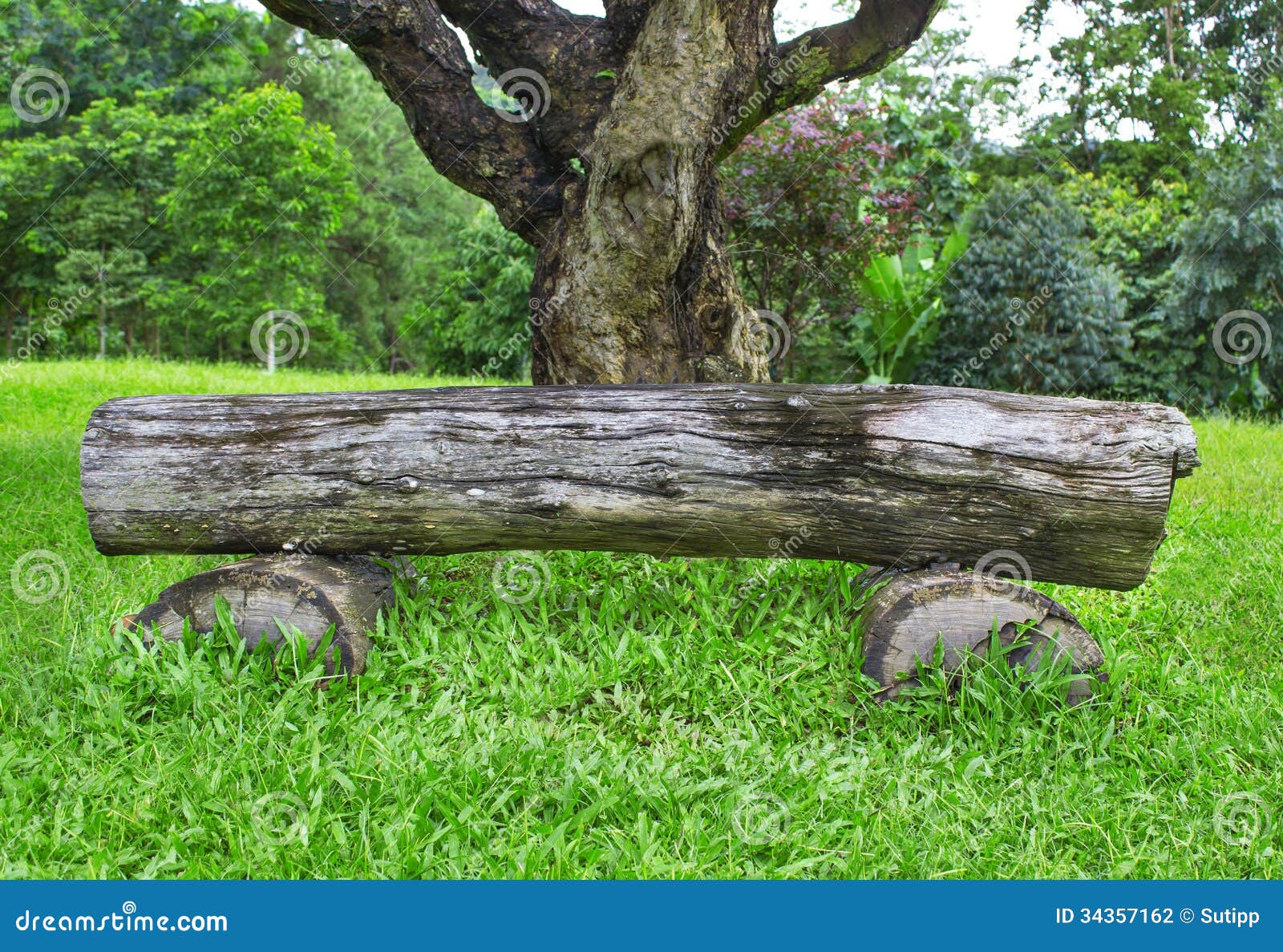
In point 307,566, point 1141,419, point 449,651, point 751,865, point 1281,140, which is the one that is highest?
point 1281,140

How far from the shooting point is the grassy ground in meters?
2.58

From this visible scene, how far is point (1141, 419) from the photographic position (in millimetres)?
3158

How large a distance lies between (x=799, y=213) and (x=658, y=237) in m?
5.94

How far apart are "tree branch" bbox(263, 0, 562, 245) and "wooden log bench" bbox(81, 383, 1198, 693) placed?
5.28ft

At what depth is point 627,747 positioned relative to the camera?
307 centimetres

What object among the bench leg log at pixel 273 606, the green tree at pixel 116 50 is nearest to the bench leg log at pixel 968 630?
the bench leg log at pixel 273 606

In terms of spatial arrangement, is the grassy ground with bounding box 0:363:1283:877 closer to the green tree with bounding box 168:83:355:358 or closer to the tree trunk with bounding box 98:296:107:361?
the green tree with bounding box 168:83:355:358

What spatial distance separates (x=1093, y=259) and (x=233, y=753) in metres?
10.4

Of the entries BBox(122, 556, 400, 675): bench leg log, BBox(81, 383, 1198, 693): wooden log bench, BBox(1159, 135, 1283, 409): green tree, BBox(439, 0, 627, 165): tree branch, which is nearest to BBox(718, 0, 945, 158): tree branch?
BBox(439, 0, 627, 165): tree branch

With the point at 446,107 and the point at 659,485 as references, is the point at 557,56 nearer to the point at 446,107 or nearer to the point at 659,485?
the point at 446,107

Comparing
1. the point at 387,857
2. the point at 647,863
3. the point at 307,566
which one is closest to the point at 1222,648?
the point at 647,863

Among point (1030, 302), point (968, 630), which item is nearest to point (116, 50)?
point (1030, 302)

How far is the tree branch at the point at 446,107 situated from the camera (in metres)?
4.32

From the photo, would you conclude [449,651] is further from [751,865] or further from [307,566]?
A: [751,865]
